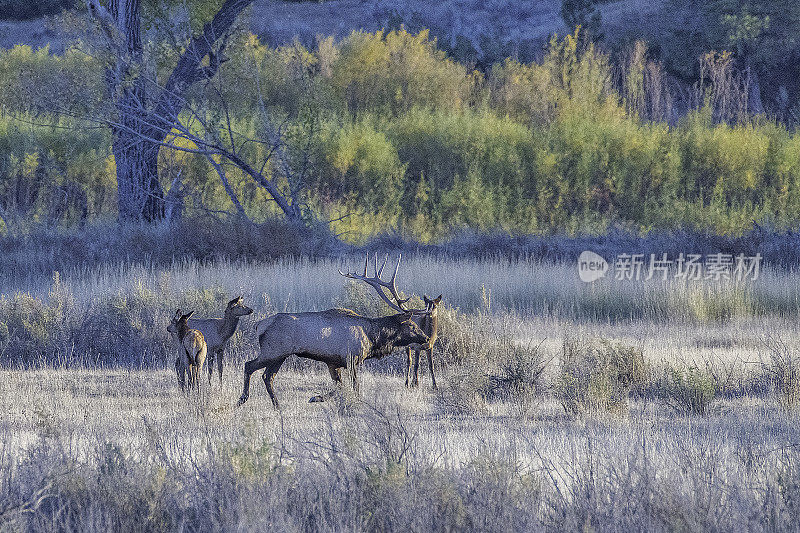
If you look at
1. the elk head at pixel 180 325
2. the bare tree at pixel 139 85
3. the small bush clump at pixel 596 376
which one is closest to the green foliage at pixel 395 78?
the bare tree at pixel 139 85

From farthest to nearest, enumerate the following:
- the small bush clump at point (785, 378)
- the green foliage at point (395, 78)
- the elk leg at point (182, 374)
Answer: the green foliage at point (395, 78) < the small bush clump at point (785, 378) < the elk leg at point (182, 374)

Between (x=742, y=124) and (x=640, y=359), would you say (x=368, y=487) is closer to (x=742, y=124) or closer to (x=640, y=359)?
(x=640, y=359)

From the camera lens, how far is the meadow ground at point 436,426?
6.03 meters

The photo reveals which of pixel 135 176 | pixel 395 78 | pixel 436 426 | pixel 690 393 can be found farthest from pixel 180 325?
pixel 395 78

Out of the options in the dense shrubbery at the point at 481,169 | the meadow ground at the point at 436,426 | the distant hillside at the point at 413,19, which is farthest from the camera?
the distant hillside at the point at 413,19

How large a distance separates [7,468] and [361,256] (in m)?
14.4

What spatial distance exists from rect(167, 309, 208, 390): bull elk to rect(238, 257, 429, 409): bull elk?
19.4 inches

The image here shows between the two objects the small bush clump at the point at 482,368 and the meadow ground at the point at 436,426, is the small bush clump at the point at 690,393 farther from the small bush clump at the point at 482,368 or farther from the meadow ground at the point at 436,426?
the small bush clump at the point at 482,368

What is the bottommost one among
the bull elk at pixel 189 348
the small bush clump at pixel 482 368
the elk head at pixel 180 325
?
the small bush clump at pixel 482 368

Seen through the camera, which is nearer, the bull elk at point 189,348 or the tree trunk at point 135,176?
the bull elk at point 189,348

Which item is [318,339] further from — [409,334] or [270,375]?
[409,334]

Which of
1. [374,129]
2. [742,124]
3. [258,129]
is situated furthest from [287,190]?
[742,124]

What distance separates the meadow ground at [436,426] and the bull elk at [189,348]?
0.32 metres

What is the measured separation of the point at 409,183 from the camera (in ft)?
96.6
